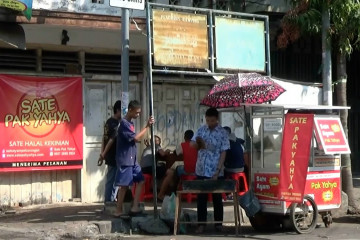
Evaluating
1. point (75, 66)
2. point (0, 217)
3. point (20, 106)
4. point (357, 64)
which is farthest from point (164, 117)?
point (357, 64)

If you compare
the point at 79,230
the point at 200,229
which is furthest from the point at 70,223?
the point at 200,229

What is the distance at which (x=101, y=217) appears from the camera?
1081 cm

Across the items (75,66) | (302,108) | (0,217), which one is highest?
(75,66)

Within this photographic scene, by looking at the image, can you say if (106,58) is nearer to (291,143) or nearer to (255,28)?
(255,28)

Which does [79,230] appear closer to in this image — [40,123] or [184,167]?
[184,167]

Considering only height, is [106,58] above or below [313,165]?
above

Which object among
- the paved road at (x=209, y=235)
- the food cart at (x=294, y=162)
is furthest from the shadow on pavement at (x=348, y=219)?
the food cart at (x=294, y=162)

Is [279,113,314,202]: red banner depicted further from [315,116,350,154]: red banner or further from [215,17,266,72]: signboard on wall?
[215,17,266,72]: signboard on wall

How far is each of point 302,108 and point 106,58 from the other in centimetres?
470

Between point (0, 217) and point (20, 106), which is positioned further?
point (20, 106)

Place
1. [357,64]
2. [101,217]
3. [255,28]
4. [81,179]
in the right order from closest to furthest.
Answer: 1. [101,217]
2. [255,28]
3. [81,179]
4. [357,64]

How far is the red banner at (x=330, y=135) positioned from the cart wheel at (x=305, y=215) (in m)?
0.81

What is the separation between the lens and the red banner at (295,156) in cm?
997

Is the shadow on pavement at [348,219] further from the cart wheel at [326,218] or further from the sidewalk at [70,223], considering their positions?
the sidewalk at [70,223]
